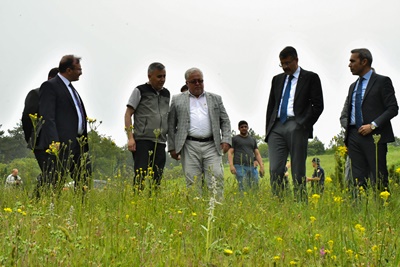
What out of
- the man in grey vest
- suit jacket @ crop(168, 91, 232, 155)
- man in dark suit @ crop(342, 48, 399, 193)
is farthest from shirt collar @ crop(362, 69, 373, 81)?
the man in grey vest

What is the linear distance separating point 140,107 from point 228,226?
302 cm

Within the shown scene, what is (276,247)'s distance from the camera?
3.40 metres

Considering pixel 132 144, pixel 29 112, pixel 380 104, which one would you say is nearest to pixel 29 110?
pixel 29 112

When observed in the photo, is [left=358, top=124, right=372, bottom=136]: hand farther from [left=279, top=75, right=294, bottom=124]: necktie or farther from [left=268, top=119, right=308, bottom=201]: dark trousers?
[left=279, top=75, right=294, bottom=124]: necktie

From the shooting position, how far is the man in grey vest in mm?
6809

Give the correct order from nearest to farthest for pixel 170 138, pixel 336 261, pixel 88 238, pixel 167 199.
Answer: pixel 336 261
pixel 88 238
pixel 167 199
pixel 170 138

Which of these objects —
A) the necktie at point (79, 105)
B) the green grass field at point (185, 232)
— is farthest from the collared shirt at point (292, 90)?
the necktie at point (79, 105)

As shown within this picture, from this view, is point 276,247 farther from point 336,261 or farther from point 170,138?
point 170,138

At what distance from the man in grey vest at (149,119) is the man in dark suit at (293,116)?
4.21 feet

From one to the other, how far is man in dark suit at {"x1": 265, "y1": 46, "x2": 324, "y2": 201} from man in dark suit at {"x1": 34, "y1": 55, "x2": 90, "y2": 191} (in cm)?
218

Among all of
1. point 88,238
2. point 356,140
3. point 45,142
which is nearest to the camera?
point 88,238

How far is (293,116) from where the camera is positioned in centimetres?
656

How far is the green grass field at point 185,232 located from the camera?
2613 millimetres

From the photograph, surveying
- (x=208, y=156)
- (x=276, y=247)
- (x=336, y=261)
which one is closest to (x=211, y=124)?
(x=208, y=156)
